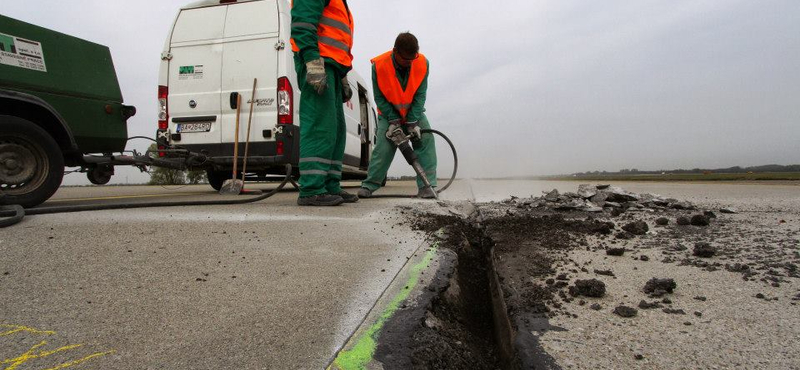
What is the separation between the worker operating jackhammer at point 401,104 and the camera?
4.95m

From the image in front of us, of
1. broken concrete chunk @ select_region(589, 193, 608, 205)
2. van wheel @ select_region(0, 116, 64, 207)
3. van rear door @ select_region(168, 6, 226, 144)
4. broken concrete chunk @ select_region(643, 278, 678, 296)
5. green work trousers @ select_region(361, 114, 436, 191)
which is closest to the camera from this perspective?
broken concrete chunk @ select_region(643, 278, 678, 296)

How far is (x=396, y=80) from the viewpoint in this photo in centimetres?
499

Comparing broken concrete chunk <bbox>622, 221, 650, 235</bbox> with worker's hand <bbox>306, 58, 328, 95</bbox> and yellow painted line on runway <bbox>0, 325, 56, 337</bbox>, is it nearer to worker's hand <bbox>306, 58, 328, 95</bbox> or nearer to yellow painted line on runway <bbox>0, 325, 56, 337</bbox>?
worker's hand <bbox>306, 58, 328, 95</bbox>

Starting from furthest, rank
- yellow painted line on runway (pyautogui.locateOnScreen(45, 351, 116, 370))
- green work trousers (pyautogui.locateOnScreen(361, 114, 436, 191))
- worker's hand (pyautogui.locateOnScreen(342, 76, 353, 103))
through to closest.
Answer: green work trousers (pyautogui.locateOnScreen(361, 114, 436, 191))
worker's hand (pyautogui.locateOnScreen(342, 76, 353, 103))
yellow painted line on runway (pyautogui.locateOnScreen(45, 351, 116, 370))

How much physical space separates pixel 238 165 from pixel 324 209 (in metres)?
2.57

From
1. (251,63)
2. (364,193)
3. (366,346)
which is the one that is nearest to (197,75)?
(251,63)

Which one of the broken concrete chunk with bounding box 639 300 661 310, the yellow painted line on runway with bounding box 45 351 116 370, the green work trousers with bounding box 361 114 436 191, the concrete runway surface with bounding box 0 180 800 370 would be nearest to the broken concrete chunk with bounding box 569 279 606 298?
the broken concrete chunk with bounding box 639 300 661 310

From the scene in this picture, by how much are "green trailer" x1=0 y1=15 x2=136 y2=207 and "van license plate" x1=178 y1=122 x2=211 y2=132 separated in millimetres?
1310

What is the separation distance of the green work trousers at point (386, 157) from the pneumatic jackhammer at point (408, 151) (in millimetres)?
177

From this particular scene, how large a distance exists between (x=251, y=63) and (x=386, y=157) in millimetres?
2163

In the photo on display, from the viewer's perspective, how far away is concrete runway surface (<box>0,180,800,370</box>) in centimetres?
107

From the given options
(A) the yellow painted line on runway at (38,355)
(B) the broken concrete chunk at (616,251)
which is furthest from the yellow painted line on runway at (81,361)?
(B) the broken concrete chunk at (616,251)

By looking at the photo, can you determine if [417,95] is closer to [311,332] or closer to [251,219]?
[251,219]

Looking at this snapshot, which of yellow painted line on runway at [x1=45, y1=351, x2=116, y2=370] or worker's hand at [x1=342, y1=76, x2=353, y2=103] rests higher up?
worker's hand at [x1=342, y1=76, x2=353, y2=103]
